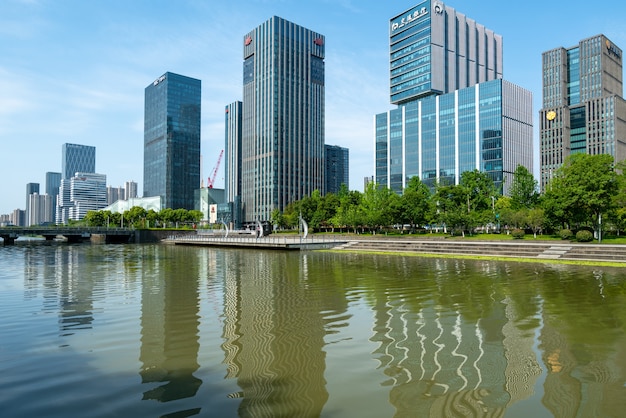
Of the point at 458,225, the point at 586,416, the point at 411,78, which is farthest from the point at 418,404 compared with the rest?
the point at 411,78

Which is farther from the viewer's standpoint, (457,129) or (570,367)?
(457,129)

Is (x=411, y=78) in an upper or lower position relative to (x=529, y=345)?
upper

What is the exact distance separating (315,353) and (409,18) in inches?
7974

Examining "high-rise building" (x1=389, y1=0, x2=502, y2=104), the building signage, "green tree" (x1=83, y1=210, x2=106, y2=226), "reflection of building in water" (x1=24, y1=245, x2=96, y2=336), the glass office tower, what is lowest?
"reflection of building in water" (x1=24, y1=245, x2=96, y2=336)

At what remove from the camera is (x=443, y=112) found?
551ft

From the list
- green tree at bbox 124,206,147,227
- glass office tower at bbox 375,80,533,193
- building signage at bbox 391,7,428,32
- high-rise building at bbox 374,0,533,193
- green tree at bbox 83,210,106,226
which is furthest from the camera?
green tree at bbox 83,210,106,226

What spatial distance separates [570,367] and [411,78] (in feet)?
621

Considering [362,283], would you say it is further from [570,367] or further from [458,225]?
[458,225]

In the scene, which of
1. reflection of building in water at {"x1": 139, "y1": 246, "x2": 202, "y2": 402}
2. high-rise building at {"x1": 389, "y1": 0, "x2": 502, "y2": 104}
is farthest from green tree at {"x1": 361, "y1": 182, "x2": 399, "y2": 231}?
high-rise building at {"x1": 389, "y1": 0, "x2": 502, "y2": 104}

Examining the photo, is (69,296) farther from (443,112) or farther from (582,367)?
(443,112)

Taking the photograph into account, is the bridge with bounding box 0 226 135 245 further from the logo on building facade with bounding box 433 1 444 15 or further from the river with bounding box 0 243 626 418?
the logo on building facade with bounding box 433 1 444 15

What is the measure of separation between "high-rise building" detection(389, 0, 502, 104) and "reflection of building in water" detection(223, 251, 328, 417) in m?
174

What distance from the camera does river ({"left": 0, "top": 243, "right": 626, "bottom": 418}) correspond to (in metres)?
8.42

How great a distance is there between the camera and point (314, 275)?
32.5 metres
